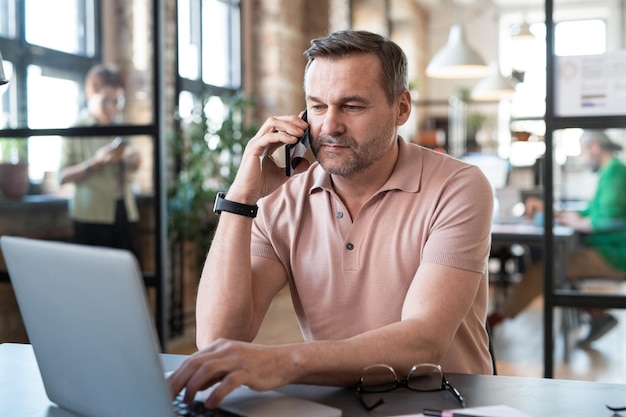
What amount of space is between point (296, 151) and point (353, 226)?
226mm

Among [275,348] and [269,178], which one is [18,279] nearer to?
[275,348]

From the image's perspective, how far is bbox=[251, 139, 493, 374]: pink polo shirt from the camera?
176cm


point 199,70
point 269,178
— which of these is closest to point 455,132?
point 199,70

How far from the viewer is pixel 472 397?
134 cm

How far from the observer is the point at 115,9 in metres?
4.63

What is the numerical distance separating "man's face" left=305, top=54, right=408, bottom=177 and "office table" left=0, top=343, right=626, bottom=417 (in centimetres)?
56

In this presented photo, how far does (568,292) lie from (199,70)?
3.97m

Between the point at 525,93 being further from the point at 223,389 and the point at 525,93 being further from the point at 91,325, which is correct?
the point at 91,325

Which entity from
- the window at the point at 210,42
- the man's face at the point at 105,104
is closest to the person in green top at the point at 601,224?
the man's face at the point at 105,104

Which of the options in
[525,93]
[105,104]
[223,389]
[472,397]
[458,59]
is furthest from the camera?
[525,93]

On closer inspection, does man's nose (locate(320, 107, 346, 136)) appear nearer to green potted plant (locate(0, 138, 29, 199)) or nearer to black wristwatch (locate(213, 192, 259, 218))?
black wristwatch (locate(213, 192, 259, 218))

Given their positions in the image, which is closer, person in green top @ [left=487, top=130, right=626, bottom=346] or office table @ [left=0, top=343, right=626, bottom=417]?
office table @ [left=0, top=343, right=626, bottom=417]

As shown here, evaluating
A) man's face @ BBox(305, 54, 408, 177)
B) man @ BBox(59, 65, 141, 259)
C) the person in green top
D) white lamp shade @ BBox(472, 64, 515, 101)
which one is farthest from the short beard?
white lamp shade @ BBox(472, 64, 515, 101)

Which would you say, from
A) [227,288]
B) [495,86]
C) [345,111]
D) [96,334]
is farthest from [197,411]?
[495,86]
